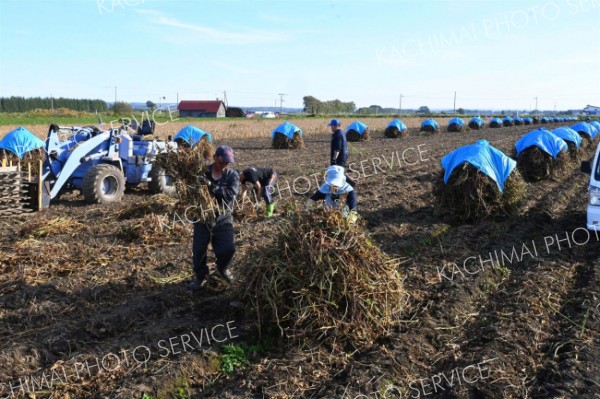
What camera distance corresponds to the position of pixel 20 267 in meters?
6.86

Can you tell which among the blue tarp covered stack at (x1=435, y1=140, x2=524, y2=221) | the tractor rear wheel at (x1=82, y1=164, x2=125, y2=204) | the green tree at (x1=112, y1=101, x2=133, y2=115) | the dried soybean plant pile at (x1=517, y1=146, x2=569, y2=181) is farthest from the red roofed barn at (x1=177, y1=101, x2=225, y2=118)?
the blue tarp covered stack at (x1=435, y1=140, x2=524, y2=221)

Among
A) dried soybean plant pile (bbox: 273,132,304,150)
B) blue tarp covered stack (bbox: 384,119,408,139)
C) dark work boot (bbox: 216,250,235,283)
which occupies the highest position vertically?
blue tarp covered stack (bbox: 384,119,408,139)

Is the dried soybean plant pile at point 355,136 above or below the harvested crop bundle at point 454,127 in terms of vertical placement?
below

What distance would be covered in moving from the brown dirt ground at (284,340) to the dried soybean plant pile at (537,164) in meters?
4.71

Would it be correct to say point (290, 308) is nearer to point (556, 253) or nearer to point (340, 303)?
point (340, 303)

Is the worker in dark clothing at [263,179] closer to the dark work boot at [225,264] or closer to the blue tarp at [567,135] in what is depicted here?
the dark work boot at [225,264]

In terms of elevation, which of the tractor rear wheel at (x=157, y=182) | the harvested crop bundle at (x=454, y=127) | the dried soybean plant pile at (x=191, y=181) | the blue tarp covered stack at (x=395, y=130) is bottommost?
the tractor rear wheel at (x=157, y=182)

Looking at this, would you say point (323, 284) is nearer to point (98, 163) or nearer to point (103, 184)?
point (103, 184)

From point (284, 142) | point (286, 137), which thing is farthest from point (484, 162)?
point (284, 142)

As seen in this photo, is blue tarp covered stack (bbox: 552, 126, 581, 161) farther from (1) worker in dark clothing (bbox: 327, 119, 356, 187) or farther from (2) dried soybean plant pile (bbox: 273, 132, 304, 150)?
(2) dried soybean plant pile (bbox: 273, 132, 304, 150)

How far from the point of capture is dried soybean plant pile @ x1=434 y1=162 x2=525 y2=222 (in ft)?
31.0

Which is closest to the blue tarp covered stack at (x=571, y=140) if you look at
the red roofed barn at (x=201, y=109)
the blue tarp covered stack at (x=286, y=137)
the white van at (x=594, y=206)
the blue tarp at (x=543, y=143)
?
the blue tarp at (x=543, y=143)

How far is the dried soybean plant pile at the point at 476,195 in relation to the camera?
9438 mm

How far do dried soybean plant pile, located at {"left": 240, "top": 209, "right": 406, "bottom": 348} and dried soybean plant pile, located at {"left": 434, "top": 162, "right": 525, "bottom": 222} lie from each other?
4.86 meters
